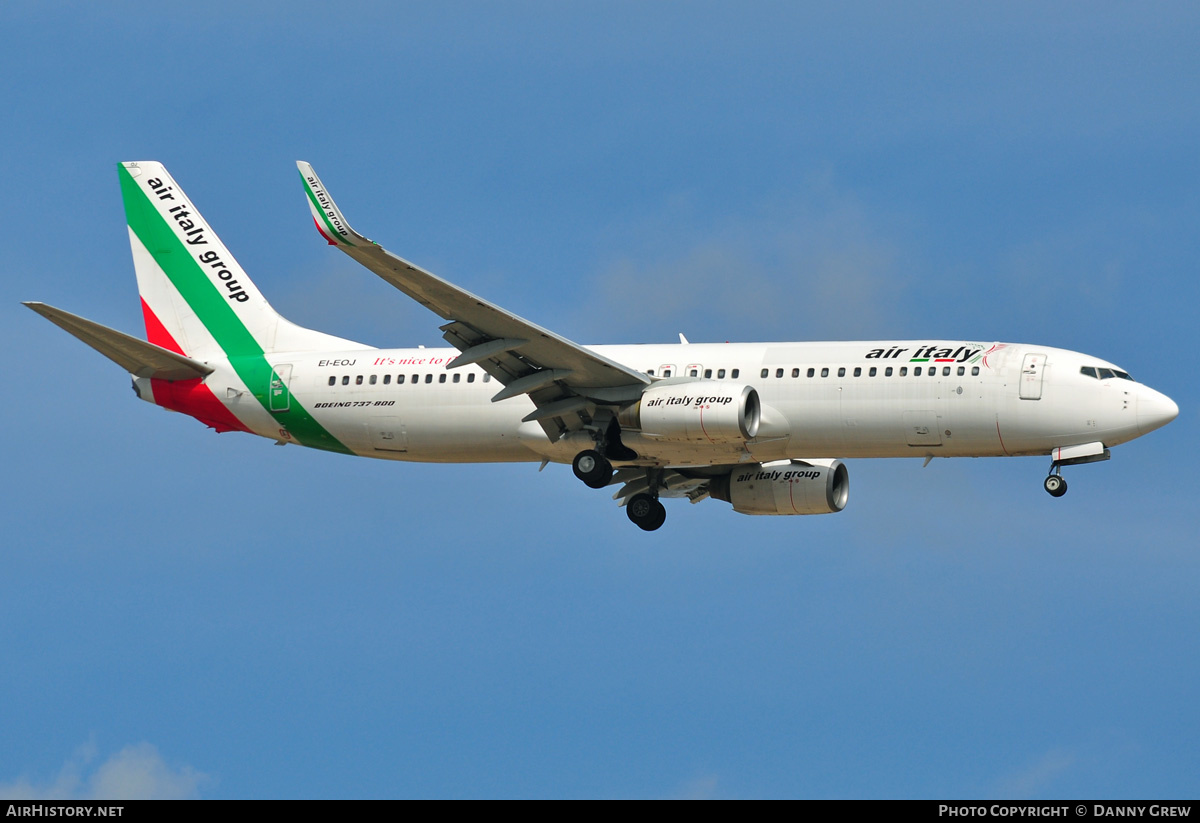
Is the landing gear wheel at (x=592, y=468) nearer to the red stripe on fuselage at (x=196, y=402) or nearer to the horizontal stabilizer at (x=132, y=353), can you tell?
the red stripe on fuselage at (x=196, y=402)

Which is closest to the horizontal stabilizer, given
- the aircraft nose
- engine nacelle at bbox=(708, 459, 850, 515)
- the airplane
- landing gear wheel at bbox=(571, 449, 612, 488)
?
the airplane

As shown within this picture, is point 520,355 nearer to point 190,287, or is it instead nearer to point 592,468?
point 592,468

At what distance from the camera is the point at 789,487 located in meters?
51.1

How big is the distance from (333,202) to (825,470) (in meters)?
18.3

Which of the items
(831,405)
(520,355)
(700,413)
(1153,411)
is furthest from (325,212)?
(1153,411)

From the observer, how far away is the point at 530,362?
46625 mm

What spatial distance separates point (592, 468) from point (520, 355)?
12.4 ft

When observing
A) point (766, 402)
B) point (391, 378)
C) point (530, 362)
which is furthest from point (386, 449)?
point (766, 402)

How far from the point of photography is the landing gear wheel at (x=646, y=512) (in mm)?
51500

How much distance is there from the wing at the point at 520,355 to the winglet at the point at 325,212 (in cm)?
28

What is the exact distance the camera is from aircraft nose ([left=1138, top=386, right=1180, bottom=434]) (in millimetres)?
45000

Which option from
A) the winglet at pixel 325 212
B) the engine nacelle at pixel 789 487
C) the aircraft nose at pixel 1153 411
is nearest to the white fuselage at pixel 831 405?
the aircraft nose at pixel 1153 411

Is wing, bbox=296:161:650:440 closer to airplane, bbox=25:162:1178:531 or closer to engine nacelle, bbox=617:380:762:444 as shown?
airplane, bbox=25:162:1178:531

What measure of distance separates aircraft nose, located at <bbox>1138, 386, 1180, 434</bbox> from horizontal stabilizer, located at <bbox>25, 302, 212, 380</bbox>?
26434 mm
